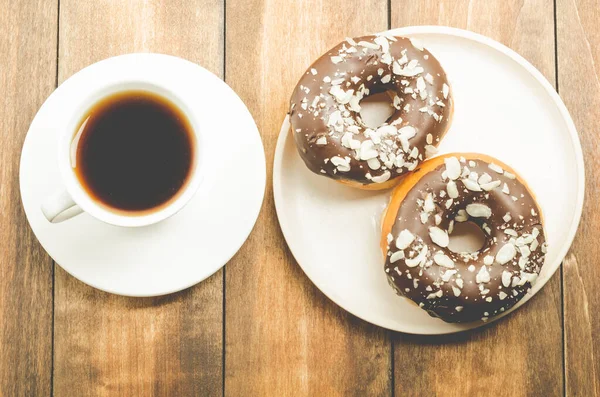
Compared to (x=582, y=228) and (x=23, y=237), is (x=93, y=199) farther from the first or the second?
(x=582, y=228)

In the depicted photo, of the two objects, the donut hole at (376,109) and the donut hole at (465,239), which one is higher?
the donut hole at (376,109)

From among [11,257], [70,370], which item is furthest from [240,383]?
[11,257]

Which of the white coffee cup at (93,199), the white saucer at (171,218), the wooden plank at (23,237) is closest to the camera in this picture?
the white coffee cup at (93,199)

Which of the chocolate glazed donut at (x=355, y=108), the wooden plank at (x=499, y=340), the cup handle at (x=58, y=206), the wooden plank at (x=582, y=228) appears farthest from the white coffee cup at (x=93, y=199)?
the wooden plank at (x=582, y=228)

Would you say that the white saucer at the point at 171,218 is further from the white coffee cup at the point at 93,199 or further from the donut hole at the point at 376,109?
the donut hole at the point at 376,109

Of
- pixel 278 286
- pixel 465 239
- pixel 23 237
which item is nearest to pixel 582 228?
pixel 465 239

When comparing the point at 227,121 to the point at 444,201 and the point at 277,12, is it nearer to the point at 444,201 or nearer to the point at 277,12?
the point at 277,12
